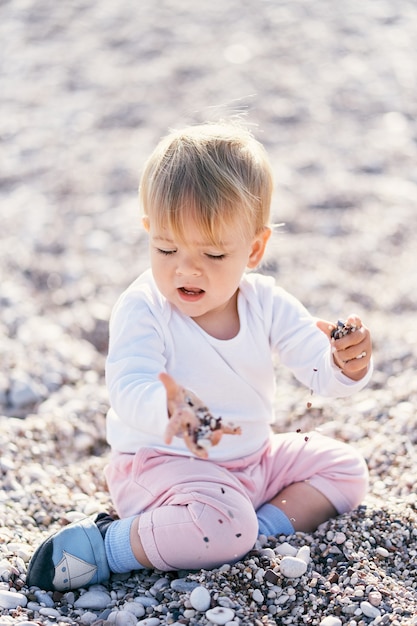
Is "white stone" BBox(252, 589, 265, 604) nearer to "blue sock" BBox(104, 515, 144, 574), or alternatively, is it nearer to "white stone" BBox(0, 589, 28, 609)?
"blue sock" BBox(104, 515, 144, 574)

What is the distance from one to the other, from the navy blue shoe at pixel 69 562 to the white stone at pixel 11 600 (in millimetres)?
96

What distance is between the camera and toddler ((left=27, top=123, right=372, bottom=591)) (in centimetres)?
241

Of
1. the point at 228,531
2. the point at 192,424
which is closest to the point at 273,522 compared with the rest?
the point at 228,531

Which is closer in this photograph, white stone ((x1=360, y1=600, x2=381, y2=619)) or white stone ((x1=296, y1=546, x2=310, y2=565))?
white stone ((x1=360, y1=600, x2=381, y2=619))

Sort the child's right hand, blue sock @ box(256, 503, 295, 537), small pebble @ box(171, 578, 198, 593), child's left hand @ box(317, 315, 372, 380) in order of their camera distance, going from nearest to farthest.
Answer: the child's right hand < small pebble @ box(171, 578, 198, 593) < child's left hand @ box(317, 315, 372, 380) < blue sock @ box(256, 503, 295, 537)

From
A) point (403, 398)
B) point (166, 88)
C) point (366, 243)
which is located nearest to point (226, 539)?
point (403, 398)

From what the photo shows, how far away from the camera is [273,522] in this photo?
2.67 m

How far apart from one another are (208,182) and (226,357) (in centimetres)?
56

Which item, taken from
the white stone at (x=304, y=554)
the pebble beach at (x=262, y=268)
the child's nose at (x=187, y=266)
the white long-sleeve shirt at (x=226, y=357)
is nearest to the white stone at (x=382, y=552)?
the pebble beach at (x=262, y=268)

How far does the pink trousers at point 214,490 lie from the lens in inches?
94.8

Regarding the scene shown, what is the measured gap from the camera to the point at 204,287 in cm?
254

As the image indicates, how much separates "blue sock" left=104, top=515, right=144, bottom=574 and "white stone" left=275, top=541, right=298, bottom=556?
1.29 ft

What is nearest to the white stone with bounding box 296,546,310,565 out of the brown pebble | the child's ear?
the brown pebble

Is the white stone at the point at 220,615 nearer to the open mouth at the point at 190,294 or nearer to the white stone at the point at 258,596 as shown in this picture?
the white stone at the point at 258,596
